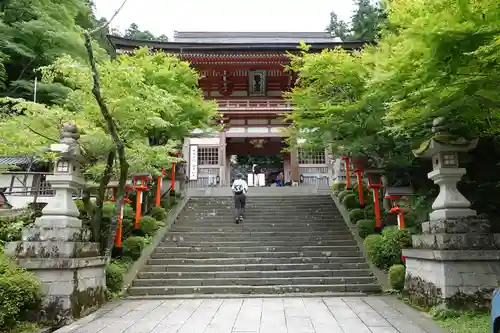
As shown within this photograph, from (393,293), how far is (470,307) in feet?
8.02

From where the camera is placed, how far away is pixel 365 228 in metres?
11.3

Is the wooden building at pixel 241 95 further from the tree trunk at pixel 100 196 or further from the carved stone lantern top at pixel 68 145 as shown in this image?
the carved stone lantern top at pixel 68 145

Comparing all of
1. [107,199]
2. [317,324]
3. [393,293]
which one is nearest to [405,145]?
[393,293]

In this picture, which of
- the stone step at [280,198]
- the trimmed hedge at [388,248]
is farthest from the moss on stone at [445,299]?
the stone step at [280,198]

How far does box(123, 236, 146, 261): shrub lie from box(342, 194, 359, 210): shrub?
7.51m

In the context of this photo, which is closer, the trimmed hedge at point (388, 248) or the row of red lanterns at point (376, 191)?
the trimmed hedge at point (388, 248)

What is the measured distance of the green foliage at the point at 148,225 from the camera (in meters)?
11.5

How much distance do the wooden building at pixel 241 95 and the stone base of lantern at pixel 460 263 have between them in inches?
572

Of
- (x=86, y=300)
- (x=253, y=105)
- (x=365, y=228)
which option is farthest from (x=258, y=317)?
(x=253, y=105)

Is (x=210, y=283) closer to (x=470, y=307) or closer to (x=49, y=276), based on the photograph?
(x=49, y=276)

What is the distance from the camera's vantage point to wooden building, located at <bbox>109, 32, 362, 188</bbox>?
2183cm

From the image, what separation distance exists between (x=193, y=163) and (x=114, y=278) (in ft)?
42.8

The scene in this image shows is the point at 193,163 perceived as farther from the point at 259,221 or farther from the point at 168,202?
the point at 259,221

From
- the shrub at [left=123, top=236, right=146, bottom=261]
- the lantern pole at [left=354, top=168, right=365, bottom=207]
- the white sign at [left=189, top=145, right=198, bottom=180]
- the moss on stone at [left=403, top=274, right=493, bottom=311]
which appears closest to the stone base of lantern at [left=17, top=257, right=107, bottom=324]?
the shrub at [left=123, top=236, right=146, bottom=261]
